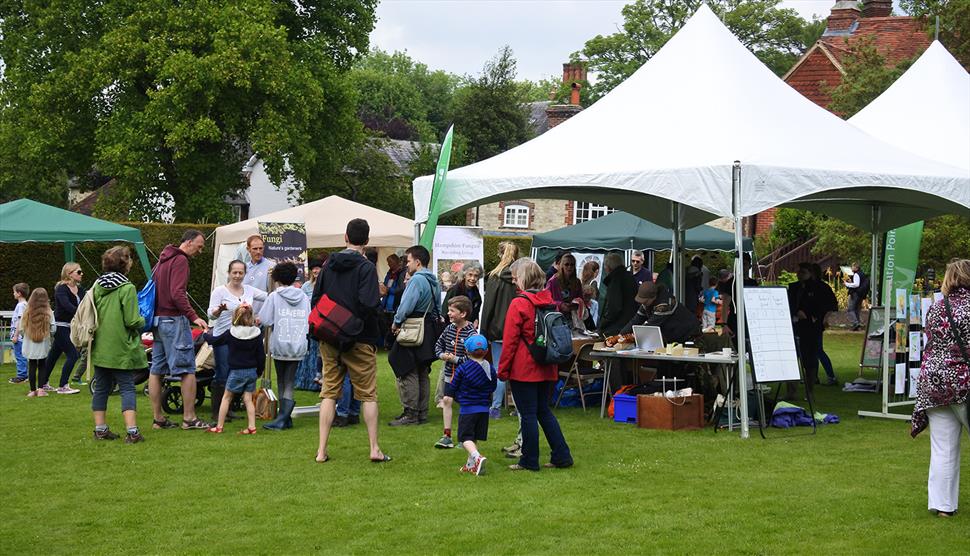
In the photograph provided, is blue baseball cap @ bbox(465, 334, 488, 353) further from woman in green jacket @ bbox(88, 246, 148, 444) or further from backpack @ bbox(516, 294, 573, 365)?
woman in green jacket @ bbox(88, 246, 148, 444)

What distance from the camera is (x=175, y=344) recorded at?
9.89 meters

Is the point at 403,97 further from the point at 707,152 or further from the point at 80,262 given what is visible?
the point at 707,152

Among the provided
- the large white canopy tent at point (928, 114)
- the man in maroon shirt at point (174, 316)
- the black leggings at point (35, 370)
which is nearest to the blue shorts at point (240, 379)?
the man in maroon shirt at point (174, 316)

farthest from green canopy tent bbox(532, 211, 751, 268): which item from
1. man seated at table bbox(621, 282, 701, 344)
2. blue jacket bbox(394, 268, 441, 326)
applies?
blue jacket bbox(394, 268, 441, 326)

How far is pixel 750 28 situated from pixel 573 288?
146ft

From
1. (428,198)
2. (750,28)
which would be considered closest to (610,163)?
(428,198)

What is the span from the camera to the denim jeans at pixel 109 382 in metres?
9.34

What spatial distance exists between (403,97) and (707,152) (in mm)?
72354

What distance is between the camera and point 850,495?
7527 mm

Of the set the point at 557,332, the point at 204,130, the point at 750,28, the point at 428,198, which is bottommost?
the point at 557,332

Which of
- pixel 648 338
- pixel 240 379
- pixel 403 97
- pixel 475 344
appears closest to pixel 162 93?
pixel 240 379

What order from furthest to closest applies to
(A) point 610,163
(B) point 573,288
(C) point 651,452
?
(B) point 573,288 → (A) point 610,163 → (C) point 651,452

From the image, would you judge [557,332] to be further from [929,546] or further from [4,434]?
[4,434]

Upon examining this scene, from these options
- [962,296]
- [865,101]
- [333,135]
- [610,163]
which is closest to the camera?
[962,296]
